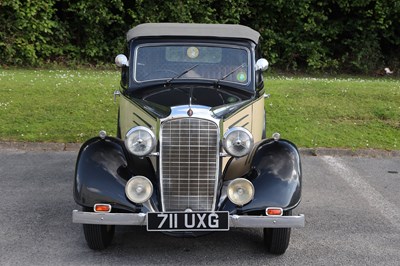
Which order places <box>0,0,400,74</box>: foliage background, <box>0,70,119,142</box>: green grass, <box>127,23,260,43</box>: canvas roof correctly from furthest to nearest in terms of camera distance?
<box>0,0,400,74</box>: foliage background < <box>0,70,119,142</box>: green grass < <box>127,23,260,43</box>: canvas roof

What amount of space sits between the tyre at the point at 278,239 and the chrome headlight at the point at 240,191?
37 cm

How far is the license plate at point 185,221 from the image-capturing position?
4625mm

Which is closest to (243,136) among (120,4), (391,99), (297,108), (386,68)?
(297,108)

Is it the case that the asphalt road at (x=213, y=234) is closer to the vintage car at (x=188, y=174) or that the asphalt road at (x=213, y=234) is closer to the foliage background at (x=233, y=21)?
the vintage car at (x=188, y=174)

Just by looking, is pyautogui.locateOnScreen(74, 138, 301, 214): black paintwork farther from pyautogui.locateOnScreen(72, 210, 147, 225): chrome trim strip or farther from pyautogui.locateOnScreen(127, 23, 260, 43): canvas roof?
pyautogui.locateOnScreen(127, 23, 260, 43): canvas roof

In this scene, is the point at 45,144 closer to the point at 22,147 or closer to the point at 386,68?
the point at 22,147

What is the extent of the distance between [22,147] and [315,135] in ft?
14.9

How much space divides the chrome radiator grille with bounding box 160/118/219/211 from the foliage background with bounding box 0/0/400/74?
1083cm

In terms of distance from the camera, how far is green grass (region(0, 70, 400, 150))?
9.27 meters

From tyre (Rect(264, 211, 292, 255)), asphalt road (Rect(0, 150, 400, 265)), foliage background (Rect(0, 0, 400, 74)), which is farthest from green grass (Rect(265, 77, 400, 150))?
foliage background (Rect(0, 0, 400, 74))

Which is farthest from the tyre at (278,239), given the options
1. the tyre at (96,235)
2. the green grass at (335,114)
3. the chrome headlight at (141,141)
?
the green grass at (335,114)

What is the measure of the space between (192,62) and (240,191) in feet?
5.65

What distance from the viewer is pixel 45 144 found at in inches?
348

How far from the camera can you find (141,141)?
4.86 meters
